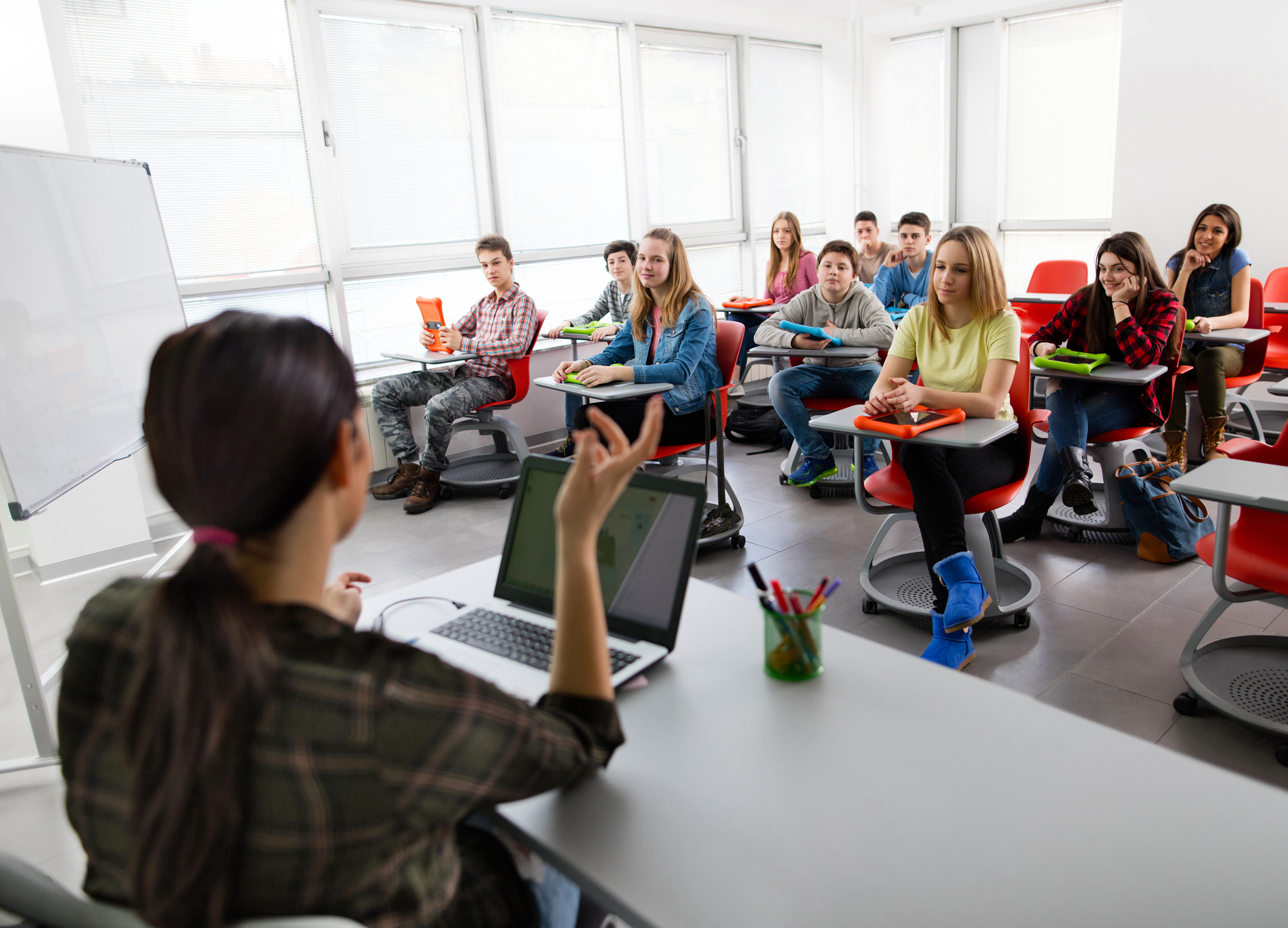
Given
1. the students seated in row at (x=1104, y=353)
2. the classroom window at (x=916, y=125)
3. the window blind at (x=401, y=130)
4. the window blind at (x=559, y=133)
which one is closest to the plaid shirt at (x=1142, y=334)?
the students seated in row at (x=1104, y=353)

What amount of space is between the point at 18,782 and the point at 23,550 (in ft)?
6.24

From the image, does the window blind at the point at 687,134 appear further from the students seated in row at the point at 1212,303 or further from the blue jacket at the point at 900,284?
the students seated in row at the point at 1212,303

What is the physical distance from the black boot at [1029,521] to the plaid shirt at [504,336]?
2.55m

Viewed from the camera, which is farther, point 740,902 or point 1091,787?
point 1091,787

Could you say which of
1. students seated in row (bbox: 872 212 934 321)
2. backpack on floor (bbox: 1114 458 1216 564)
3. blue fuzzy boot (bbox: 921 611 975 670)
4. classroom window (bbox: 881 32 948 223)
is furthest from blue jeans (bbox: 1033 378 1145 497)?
classroom window (bbox: 881 32 948 223)

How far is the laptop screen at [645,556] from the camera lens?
1.29 meters

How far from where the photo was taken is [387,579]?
364 cm

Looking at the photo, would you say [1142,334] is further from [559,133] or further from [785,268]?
[559,133]

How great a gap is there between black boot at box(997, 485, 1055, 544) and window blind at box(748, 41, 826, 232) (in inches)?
161

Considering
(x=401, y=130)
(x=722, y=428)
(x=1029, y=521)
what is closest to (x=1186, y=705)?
(x=1029, y=521)

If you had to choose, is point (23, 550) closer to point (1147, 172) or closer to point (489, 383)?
point (489, 383)

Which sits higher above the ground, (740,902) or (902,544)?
(740,902)

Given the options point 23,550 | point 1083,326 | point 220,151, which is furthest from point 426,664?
point 220,151

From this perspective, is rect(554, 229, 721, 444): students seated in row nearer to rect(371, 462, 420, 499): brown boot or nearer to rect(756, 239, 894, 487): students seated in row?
rect(756, 239, 894, 487): students seated in row
